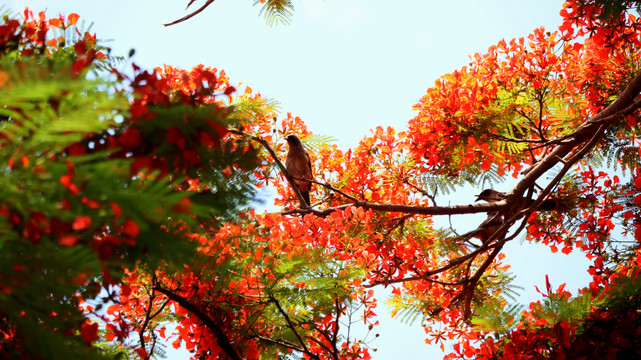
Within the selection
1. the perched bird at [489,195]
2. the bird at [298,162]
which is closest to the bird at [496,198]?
the perched bird at [489,195]

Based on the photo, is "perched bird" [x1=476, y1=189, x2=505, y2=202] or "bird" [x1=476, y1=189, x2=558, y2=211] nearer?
"bird" [x1=476, y1=189, x2=558, y2=211]

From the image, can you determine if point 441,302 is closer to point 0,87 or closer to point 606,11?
point 606,11

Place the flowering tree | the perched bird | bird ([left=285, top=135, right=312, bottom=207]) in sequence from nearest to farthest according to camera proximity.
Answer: the flowering tree → the perched bird → bird ([left=285, top=135, right=312, bottom=207])

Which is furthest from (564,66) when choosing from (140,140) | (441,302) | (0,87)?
(0,87)

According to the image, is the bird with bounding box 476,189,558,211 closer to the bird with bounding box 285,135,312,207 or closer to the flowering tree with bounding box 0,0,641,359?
the flowering tree with bounding box 0,0,641,359

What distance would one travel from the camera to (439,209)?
13.7 feet

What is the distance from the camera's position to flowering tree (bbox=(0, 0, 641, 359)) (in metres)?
0.89

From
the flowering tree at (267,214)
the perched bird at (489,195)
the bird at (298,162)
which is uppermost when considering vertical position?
the bird at (298,162)

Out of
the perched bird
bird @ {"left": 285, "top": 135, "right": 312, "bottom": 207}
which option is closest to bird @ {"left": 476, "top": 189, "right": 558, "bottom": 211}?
the perched bird

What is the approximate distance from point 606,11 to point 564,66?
9.34 feet

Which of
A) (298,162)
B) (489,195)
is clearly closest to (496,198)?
(489,195)

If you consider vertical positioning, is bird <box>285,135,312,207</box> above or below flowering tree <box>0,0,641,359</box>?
above

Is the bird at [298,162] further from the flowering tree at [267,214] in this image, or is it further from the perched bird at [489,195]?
the perched bird at [489,195]

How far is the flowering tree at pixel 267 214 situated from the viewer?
0.89 m
